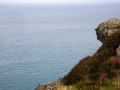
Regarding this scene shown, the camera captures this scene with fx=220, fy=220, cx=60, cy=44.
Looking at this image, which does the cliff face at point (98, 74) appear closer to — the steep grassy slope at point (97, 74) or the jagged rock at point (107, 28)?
the steep grassy slope at point (97, 74)

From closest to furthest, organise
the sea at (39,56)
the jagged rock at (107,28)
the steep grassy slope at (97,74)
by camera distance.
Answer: the steep grassy slope at (97,74)
the jagged rock at (107,28)
the sea at (39,56)

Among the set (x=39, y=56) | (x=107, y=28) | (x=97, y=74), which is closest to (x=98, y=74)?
(x=97, y=74)

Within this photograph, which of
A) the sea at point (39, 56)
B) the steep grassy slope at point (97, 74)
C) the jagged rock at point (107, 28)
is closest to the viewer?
the steep grassy slope at point (97, 74)

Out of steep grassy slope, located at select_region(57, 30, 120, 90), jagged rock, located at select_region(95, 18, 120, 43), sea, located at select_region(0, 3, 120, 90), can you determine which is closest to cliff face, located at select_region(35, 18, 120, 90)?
steep grassy slope, located at select_region(57, 30, 120, 90)

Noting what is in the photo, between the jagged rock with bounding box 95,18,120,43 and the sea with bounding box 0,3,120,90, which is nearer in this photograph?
the jagged rock with bounding box 95,18,120,43

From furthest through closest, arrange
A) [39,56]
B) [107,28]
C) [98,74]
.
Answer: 1. [39,56]
2. [107,28]
3. [98,74]

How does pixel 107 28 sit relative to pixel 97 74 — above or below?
above

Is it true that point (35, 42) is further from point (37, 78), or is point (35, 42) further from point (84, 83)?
point (84, 83)

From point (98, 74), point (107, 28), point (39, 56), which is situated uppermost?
point (39, 56)

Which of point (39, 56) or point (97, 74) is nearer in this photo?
point (97, 74)

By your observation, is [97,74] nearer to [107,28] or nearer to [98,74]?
[98,74]

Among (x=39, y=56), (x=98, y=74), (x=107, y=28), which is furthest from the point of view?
(x=39, y=56)

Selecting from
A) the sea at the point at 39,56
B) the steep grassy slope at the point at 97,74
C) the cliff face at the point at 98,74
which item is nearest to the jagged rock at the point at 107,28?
the cliff face at the point at 98,74

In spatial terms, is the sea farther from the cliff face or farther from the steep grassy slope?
the steep grassy slope
